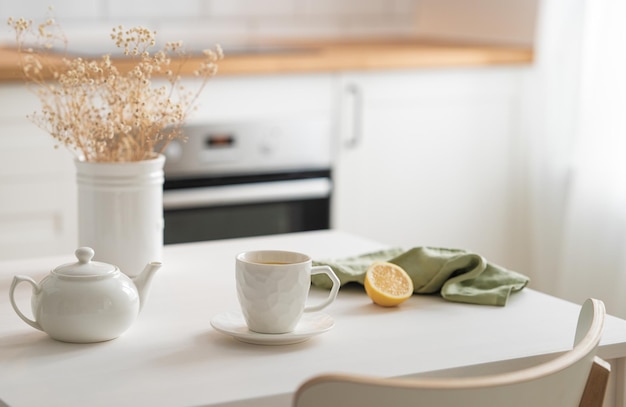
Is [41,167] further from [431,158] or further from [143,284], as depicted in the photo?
[143,284]

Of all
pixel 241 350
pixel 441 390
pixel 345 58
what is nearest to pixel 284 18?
pixel 345 58

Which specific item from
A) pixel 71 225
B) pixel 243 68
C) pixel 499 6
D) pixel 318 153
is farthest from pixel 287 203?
pixel 499 6

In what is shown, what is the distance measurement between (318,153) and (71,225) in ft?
2.51

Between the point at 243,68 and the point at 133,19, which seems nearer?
the point at 243,68

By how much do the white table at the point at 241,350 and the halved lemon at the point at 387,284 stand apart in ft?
0.06

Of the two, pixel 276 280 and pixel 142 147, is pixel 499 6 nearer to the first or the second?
pixel 142 147

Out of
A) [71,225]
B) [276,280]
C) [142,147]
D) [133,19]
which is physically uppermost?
[133,19]

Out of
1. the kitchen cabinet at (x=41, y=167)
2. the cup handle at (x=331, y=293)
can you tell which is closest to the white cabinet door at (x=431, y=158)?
the kitchen cabinet at (x=41, y=167)

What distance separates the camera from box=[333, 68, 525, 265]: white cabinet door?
3051 millimetres

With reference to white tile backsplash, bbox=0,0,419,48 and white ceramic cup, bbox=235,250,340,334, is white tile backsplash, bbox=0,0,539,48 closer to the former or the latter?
white tile backsplash, bbox=0,0,419,48

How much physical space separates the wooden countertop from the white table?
1.33m

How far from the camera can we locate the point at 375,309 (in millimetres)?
1410

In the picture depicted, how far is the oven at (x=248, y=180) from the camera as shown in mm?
2840

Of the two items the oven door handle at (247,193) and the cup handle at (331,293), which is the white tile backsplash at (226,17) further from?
the cup handle at (331,293)
